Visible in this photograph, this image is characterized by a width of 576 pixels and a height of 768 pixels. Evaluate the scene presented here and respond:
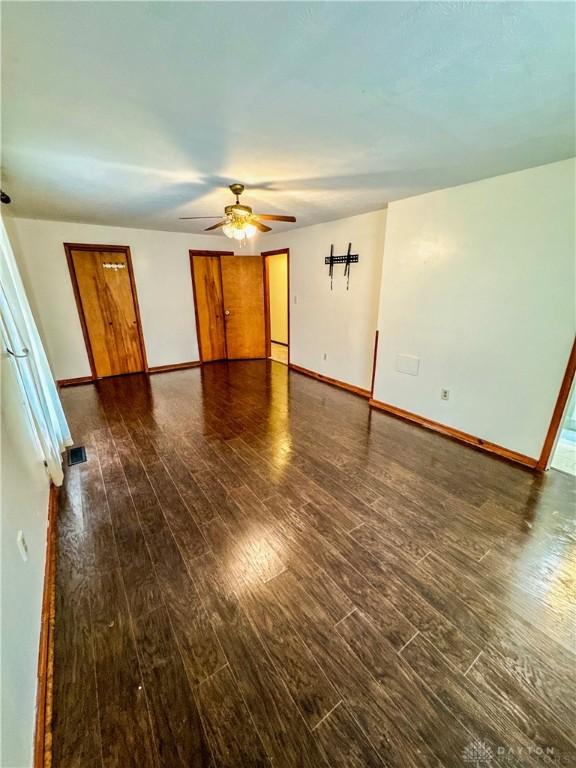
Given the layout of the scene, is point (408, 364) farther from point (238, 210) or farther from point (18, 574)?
point (18, 574)

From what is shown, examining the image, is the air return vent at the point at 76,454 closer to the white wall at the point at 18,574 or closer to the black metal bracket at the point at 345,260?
the white wall at the point at 18,574

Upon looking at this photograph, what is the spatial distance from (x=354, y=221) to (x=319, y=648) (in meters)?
4.20

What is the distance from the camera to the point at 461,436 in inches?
118

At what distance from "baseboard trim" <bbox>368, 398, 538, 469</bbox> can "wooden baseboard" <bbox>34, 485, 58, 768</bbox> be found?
3255 mm

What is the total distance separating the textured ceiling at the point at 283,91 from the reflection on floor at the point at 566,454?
2.39 metres

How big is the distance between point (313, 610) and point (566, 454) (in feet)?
9.32

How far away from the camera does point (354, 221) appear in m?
3.86

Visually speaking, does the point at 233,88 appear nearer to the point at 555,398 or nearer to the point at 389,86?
the point at 389,86

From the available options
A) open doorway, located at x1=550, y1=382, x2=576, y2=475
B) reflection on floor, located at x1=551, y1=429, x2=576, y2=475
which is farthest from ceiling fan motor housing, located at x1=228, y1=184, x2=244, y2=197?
reflection on floor, located at x1=551, y1=429, x2=576, y2=475

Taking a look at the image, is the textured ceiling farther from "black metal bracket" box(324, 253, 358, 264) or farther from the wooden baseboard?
the wooden baseboard

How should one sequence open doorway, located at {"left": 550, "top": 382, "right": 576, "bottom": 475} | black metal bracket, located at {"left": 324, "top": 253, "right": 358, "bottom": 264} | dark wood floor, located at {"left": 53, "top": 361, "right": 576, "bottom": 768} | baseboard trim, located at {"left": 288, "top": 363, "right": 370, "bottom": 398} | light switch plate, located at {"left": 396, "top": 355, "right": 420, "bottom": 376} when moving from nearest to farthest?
1. dark wood floor, located at {"left": 53, "top": 361, "right": 576, "bottom": 768}
2. open doorway, located at {"left": 550, "top": 382, "right": 576, "bottom": 475}
3. light switch plate, located at {"left": 396, "top": 355, "right": 420, "bottom": 376}
4. black metal bracket, located at {"left": 324, "top": 253, "right": 358, "bottom": 264}
5. baseboard trim, located at {"left": 288, "top": 363, "right": 370, "bottom": 398}

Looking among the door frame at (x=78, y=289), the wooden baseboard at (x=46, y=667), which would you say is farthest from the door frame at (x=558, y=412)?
the door frame at (x=78, y=289)

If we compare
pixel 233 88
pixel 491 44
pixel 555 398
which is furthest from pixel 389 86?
pixel 555 398

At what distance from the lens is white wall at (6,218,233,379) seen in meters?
4.05
